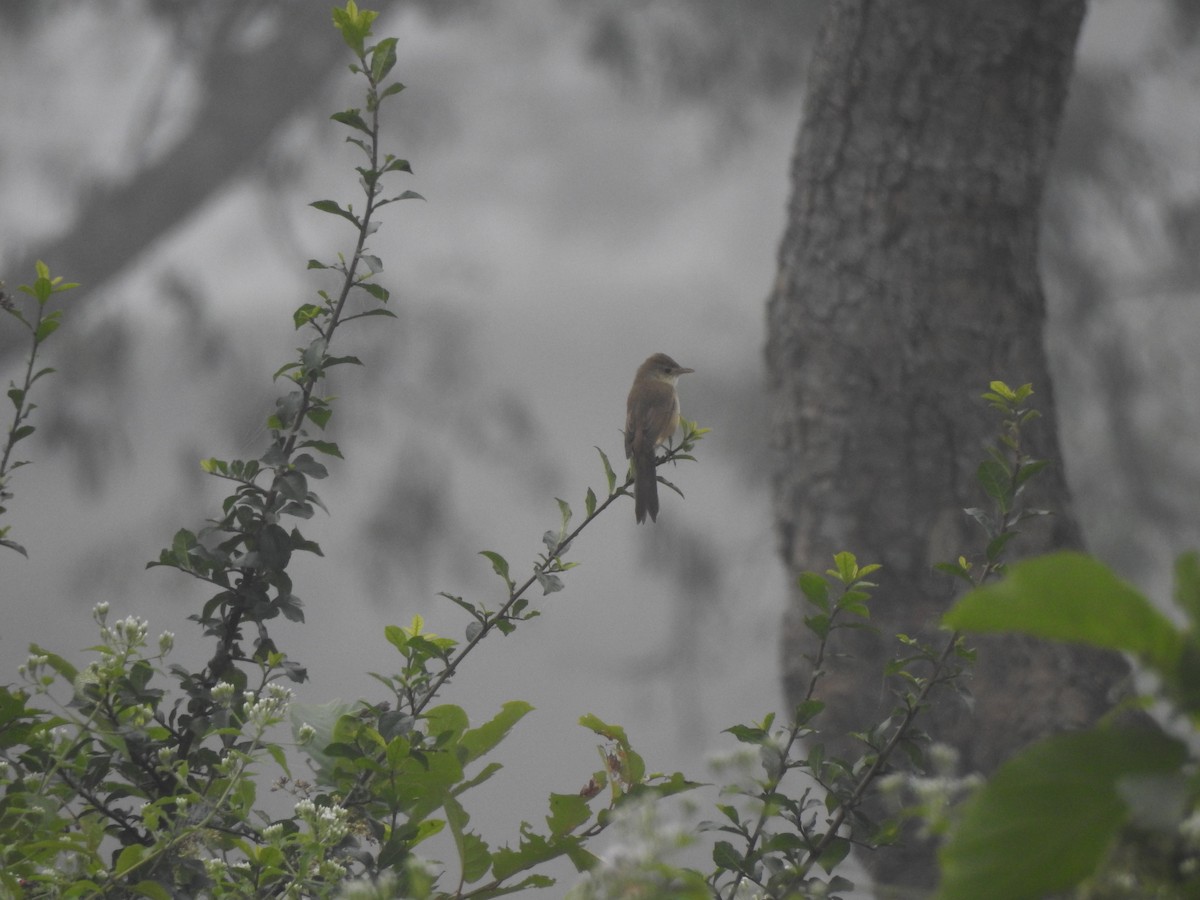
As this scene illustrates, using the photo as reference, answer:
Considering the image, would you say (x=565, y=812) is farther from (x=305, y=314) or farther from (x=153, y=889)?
(x=305, y=314)

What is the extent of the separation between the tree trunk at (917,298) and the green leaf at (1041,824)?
6.40ft

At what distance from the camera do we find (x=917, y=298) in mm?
2455

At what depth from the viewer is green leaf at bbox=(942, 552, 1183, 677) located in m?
0.43

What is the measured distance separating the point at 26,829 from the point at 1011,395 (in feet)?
2.56

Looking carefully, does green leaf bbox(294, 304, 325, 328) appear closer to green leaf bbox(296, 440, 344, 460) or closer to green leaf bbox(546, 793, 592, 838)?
green leaf bbox(296, 440, 344, 460)

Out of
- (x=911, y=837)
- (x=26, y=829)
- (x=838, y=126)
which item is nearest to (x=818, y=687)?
(x=911, y=837)

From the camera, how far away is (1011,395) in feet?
2.99

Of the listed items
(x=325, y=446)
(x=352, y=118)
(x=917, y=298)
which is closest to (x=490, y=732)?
(x=325, y=446)

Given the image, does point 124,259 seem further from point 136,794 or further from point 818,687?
point 136,794

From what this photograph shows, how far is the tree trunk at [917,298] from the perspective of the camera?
7.87 feet

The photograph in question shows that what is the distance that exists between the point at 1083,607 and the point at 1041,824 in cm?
8

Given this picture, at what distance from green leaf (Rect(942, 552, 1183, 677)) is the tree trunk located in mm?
1947

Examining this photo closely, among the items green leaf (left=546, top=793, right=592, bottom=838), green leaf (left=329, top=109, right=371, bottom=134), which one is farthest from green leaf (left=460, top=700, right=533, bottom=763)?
green leaf (left=329, top=109, right=371, bottom=134)

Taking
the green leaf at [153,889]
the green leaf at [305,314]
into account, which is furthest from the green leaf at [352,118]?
the green leaf at [153,889]
